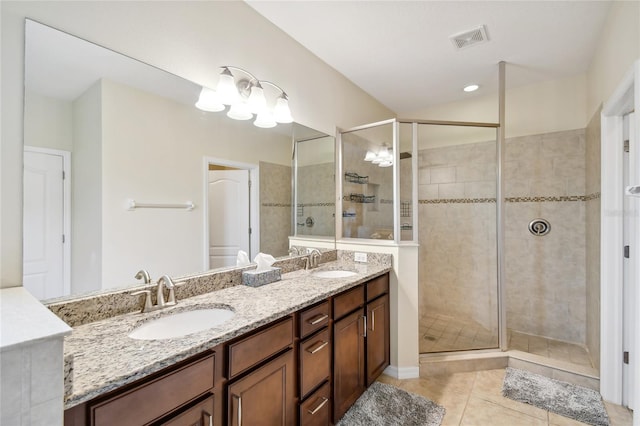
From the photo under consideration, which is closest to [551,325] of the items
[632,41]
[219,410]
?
[632,41]

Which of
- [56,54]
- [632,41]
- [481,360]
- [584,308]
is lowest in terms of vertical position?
[481,360]

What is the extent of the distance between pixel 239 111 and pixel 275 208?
698 mm

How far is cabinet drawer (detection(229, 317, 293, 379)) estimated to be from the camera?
42.2 inches

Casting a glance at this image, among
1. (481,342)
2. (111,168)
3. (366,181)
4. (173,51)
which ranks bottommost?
(481,342)

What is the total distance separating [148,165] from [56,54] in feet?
1.67

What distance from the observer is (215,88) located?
65.9 inches

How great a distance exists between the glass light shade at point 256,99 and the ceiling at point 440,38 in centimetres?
55

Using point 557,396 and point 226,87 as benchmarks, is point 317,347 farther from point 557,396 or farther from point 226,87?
point 557,396

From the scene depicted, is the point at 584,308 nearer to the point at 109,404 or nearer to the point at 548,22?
the point at 548,22

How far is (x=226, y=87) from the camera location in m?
1.65

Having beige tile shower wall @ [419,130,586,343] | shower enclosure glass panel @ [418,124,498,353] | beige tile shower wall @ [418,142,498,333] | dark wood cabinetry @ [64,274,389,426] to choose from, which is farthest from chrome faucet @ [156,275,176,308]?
beige tile shower wall @ [419,130,586,343]

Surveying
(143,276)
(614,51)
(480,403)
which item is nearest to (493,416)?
(480,403)

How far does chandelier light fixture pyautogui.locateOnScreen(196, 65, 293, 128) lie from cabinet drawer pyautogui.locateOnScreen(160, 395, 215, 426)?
140 centimetres

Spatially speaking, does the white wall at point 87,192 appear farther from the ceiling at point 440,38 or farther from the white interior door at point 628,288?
the white interior door at point 628,288
